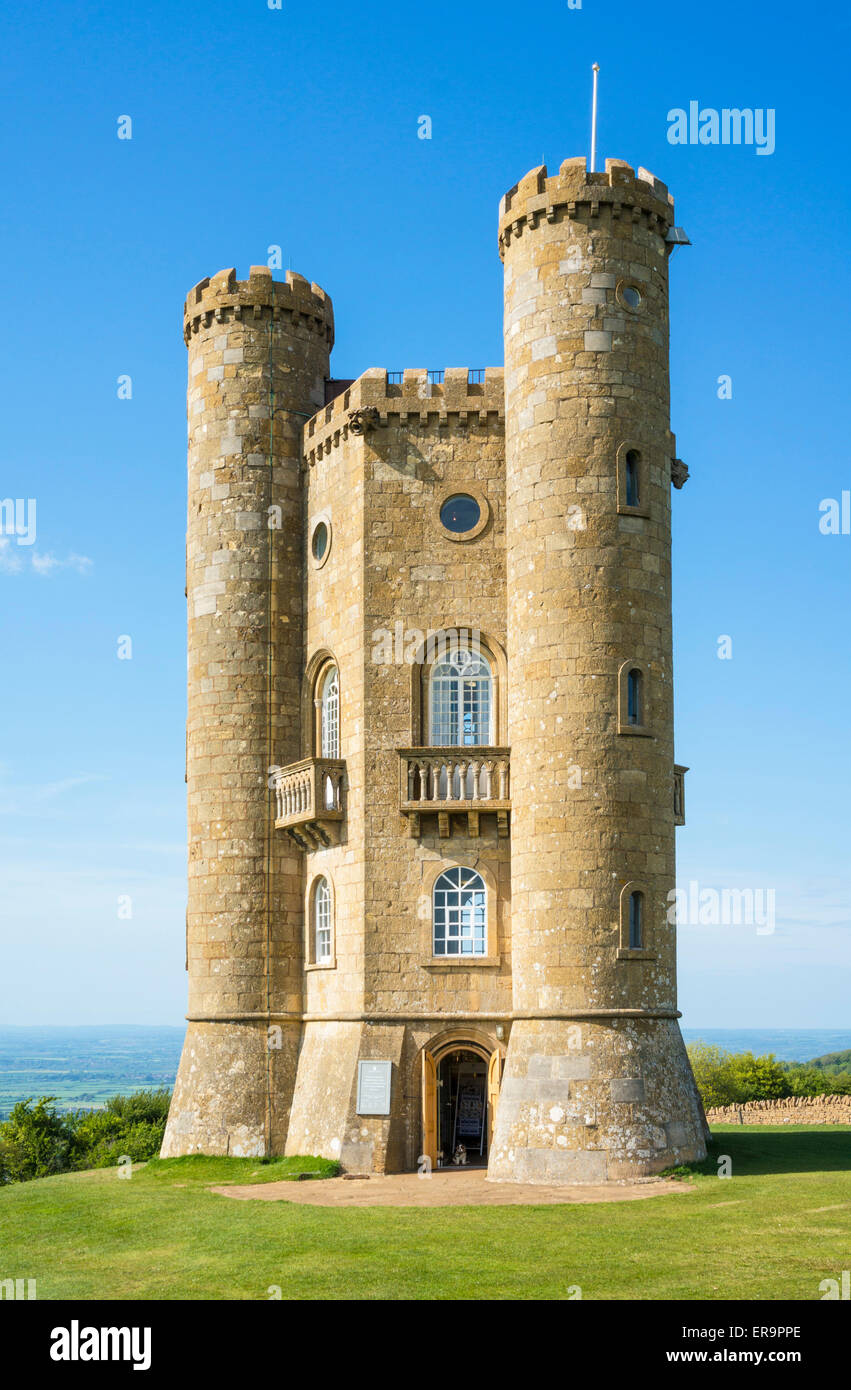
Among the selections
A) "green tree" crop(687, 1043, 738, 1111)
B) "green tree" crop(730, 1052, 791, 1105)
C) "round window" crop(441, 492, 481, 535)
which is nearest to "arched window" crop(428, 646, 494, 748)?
"round window" crop(441, 492, 481, 535)

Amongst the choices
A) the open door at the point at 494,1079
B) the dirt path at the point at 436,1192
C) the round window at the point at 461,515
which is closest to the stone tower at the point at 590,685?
the dirt path at the point at 436,1192

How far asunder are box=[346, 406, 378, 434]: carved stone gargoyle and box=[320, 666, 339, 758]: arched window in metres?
5.72

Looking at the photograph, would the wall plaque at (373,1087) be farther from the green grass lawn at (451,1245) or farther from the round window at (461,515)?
the round window at (461,515)

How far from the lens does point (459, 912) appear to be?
33.0 m

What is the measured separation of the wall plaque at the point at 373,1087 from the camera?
105 ft

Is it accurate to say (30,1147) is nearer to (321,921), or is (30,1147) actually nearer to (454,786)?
(321,921)

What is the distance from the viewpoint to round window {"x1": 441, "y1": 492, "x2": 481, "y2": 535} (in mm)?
34375

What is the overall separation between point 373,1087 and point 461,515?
12857 millimetres

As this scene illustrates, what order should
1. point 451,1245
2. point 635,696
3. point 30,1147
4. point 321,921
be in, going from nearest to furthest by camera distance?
point 451,1245, point 635,696, point 321,921, point 30,1147

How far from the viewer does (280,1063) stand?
35438mm

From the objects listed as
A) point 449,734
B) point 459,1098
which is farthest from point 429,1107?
point 449,734

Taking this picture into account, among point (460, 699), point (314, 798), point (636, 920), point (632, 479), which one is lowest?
point (636, 920)

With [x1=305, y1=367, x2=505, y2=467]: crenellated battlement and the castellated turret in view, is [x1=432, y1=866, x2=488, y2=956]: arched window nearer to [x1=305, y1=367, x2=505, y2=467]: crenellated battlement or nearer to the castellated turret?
the castellated turret

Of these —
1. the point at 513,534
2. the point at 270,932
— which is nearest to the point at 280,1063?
the point at 270,932
